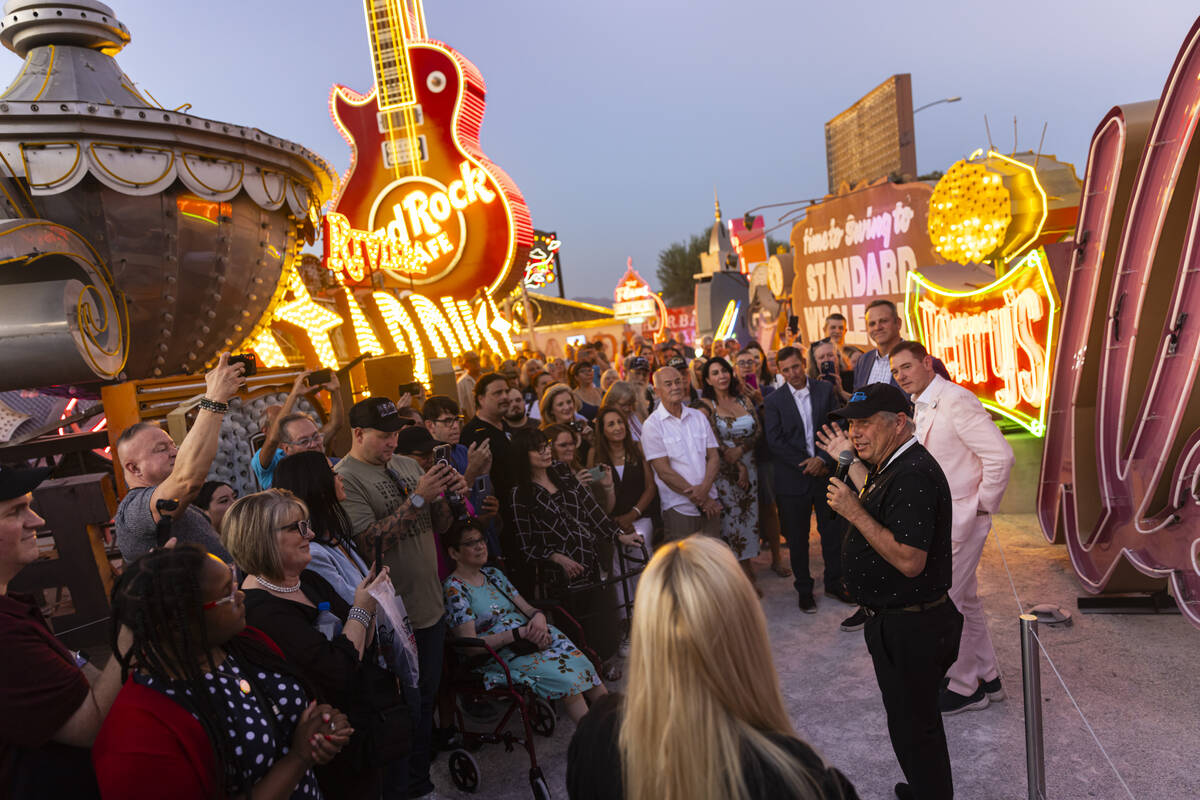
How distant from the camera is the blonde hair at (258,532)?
2.54 meters

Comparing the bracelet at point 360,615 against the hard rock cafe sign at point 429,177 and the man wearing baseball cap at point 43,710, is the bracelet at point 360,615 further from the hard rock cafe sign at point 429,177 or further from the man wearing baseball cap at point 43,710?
the hard rock cafe sign at point 429,177

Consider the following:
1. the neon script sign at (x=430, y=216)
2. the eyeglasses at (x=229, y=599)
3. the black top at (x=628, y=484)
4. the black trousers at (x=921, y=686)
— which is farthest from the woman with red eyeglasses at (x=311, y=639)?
the neon script sign at (x=430, y=216)

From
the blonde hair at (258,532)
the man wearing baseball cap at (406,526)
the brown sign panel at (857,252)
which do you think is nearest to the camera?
the blonde hair at (258,532)

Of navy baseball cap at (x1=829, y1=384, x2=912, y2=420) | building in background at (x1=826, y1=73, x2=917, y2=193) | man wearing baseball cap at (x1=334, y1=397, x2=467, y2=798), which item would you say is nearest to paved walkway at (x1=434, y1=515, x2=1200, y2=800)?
man wearing baseball cap at (x1=334, y1=397, x2=467, y2=798)

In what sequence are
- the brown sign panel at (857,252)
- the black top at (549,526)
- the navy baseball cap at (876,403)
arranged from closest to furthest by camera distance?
1. the navy baseball cap at (876,403)
2. the black top at (549,526)
3. the brown sign panel at (857,252)

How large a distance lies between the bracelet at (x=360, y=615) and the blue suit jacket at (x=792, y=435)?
3.96 m

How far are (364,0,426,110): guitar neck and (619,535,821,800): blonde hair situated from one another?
53.9 feet

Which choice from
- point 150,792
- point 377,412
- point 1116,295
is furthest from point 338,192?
point 150,792

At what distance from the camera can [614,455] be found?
18.9 feet

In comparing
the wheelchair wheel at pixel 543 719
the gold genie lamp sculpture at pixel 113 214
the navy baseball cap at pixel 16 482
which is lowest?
the wheelchair wheel at pixel 543 719

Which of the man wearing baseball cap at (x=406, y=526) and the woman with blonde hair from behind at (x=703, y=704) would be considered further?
the man wearing baseball cap at (x=406, y=526)

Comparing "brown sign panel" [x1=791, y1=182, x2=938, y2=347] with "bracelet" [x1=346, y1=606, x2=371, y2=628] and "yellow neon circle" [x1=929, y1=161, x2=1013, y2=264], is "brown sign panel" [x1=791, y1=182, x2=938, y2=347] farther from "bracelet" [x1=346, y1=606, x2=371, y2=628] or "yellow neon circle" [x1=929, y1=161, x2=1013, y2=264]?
"bracelet" [x1=346, y1=606, x2=371, y2=628]

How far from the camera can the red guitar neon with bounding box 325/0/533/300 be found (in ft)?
52.0

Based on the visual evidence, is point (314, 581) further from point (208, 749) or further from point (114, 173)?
point (114, 173)
